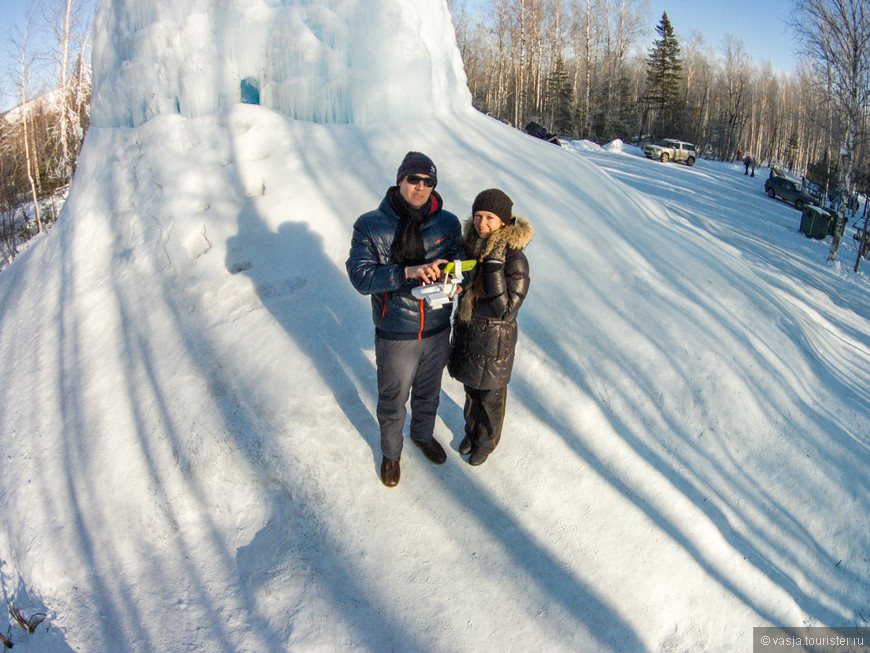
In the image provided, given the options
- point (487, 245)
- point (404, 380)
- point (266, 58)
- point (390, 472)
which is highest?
point (266, 58)

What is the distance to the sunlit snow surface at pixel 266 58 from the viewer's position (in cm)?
427

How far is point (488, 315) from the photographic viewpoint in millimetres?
2385

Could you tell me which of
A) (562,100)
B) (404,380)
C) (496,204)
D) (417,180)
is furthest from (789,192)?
(562,100)

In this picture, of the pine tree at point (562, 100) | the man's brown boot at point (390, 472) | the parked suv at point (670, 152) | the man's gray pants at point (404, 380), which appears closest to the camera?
the man's gray pants at point (404, 380)

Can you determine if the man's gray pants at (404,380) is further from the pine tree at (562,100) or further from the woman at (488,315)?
the pine tree at (562,100)

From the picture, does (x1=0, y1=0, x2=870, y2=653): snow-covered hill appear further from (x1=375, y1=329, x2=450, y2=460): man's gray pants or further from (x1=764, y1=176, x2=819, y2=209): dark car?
(x1=764, y1=176, x2=819, y2=209): dark car

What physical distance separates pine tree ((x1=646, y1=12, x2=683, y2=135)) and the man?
39.6 m

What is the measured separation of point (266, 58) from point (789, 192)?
18771 mm

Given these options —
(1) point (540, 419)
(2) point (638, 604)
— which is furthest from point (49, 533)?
(2) point (638, 604)

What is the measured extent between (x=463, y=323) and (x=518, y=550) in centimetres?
115

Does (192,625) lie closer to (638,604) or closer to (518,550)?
(518,550)

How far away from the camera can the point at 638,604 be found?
222cm

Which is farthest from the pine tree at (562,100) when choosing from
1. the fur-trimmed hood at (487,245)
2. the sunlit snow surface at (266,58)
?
the fur-trimmed hood at (487,245)

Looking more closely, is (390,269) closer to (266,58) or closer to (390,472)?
(390,472)
